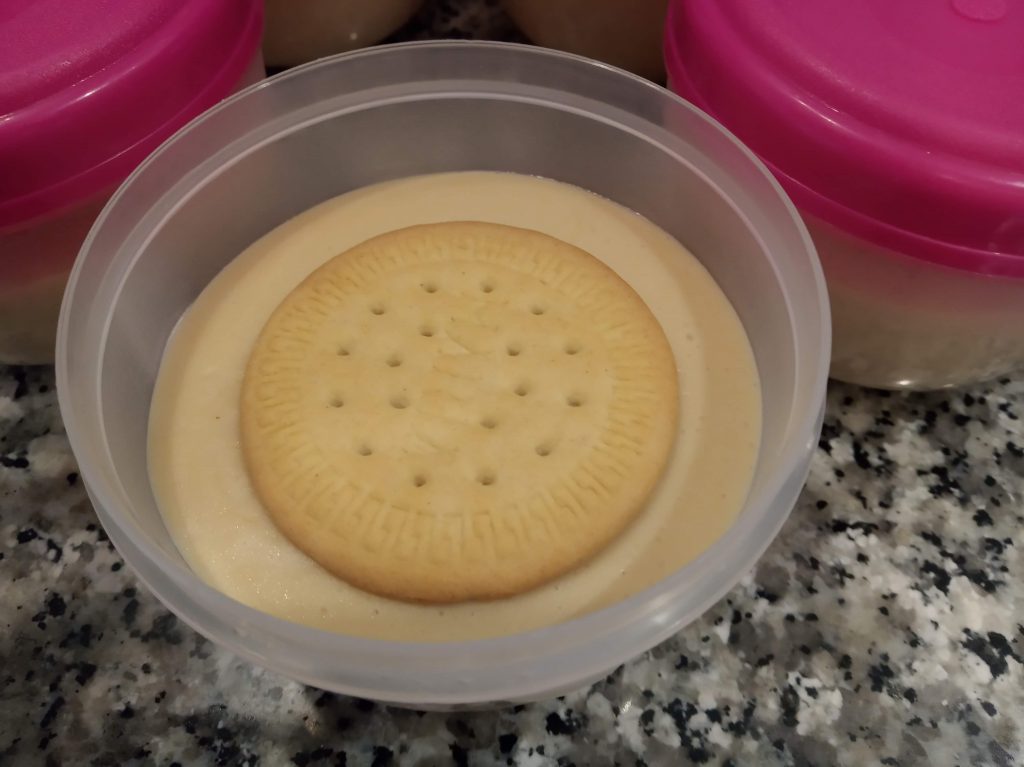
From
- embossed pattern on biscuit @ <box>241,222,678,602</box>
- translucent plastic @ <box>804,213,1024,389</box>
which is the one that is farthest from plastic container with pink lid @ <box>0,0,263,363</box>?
translucent plastic @ <box>804,213,1024,389</box>

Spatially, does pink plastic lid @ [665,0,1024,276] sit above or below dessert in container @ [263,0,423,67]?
above

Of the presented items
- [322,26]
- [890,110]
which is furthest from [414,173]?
[890,110]

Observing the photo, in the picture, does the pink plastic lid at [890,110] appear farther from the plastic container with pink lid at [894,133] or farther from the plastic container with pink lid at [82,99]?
the plastic container with pink lid at [82,99]

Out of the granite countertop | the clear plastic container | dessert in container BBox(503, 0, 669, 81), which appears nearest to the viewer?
the clear plastic container

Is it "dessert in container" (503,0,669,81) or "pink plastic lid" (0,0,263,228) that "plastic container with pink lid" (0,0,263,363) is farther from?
"dessert in container" (503,0,669,81)

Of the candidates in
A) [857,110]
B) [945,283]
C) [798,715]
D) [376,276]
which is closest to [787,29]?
[857,110]

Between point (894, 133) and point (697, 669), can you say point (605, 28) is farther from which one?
point (697, 669)
